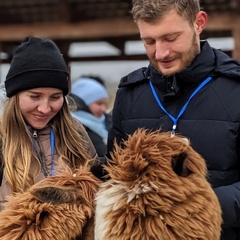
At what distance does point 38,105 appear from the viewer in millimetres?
1973

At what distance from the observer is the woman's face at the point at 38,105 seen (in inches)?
78.1

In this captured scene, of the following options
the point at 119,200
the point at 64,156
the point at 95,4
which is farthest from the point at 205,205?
the point at 95,4

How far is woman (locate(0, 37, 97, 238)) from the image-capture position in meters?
1.90

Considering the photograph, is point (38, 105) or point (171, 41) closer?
point (171, 41)

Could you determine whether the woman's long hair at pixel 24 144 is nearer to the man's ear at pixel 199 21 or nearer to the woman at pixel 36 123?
the woman at pixel 36 123

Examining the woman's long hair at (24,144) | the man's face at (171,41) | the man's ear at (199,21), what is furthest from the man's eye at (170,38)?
the woman's long hair at (24,144)

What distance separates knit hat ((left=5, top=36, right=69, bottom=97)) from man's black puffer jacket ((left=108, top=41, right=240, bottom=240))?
39 cm

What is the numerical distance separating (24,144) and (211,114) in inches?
26.6

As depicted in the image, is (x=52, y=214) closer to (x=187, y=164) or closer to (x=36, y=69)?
(x=187, y=164)

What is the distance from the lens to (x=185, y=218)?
130cm

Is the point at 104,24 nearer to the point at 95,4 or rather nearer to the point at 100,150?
the point at 95,4

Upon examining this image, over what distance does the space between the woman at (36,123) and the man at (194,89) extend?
0.38 metres

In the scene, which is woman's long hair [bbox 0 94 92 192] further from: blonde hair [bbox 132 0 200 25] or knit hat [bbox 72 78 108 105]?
knit hat [bbox 72 78 108 105]

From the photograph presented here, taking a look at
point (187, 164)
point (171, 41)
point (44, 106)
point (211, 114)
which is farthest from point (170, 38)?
point (44, 106)
